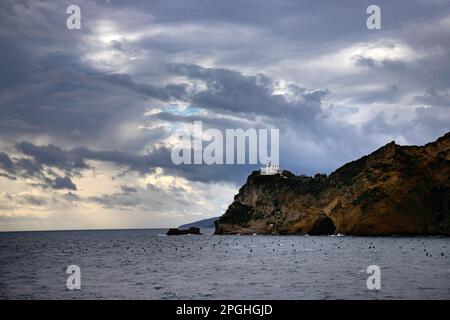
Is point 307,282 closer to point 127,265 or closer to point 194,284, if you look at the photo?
point 194,284

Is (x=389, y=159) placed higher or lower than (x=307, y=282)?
higher

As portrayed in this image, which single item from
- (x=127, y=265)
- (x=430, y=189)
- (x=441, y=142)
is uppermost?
(x=441, y=142)

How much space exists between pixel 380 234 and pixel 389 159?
84.2 ft

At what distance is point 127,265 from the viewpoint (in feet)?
284

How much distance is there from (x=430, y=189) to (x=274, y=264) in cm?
11194

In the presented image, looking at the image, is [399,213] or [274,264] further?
[399,213]

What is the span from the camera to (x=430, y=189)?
17825cm
